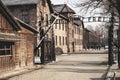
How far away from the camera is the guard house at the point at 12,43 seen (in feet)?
86.6

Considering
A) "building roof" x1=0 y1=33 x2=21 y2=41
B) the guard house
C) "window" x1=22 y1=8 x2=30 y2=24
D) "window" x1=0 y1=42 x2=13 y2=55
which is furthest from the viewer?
"window" x1=22 y1=8 x2=30 y2=24

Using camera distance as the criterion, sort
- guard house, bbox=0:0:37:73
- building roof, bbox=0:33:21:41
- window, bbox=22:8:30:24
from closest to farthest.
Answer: building roof, bbox=0:33:21:41 < guard house, bbox=0:0:37:73 < window, bbox=22:8:30:24

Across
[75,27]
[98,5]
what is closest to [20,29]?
[98,5]

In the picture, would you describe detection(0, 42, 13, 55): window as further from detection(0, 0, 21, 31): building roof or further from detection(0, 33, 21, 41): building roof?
detection(0, 0, 21, 31): building roof

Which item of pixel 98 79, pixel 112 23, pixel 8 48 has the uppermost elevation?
pixel 112 23

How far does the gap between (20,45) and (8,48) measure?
3.56m

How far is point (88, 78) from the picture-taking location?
22688mm

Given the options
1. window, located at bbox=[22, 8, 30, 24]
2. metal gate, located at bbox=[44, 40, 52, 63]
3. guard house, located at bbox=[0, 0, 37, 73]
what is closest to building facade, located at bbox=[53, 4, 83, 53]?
window, located at bbox=[22, 8, 30, 24]

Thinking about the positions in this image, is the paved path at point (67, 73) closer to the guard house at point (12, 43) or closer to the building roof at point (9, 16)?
the guard house at point (12, 43)

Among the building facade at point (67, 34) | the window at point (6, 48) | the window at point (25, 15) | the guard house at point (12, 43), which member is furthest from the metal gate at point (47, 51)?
the building facade at point (67, 34)

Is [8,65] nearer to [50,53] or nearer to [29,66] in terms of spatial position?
[29,66]

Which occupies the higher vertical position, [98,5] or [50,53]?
[98,5]

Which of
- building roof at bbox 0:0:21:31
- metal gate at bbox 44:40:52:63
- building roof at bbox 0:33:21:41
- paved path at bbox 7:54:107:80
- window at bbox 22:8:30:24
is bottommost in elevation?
paved path at bbox 7:54:107:80

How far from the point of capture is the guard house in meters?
26.4
